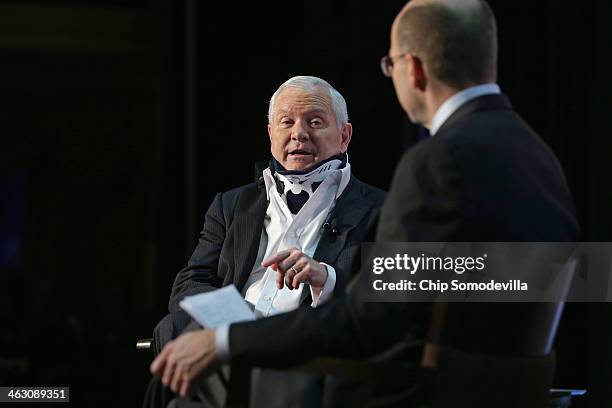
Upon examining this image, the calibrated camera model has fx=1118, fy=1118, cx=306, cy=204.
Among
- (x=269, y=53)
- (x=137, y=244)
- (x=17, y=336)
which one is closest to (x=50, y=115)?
(x=137, y=244)

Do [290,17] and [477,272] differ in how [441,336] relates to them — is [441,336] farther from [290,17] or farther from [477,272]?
[290,17]

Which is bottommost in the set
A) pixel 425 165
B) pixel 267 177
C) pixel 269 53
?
pixel 425 165

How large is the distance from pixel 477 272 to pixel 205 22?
13.0 feet

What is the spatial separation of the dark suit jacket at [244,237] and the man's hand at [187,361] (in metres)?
1.08

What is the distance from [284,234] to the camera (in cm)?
398

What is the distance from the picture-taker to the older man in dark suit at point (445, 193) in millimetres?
2615

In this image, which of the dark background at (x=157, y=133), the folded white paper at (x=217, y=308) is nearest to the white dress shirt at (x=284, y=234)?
the folded white paper at (x=217, y=308)

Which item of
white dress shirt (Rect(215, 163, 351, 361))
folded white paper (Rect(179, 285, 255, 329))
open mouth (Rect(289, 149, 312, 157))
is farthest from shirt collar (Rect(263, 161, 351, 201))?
folded white paper (Rect(179, 285, 255, 329))

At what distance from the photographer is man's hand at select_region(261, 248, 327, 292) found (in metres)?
3.43

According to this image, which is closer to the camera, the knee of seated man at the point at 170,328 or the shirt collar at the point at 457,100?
→ the shirt collar at the point at 457,100

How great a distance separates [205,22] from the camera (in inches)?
250

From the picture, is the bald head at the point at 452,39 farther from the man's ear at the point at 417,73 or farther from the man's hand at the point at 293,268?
the man's hand at the point at 293,268

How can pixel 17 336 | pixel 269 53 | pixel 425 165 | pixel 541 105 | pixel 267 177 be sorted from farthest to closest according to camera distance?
pixel 17 336 → pixel 269 53 → pixel 541 105 → pixel 267 177 → pixel 425 165

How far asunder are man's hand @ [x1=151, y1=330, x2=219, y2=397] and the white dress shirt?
1.01 meters
